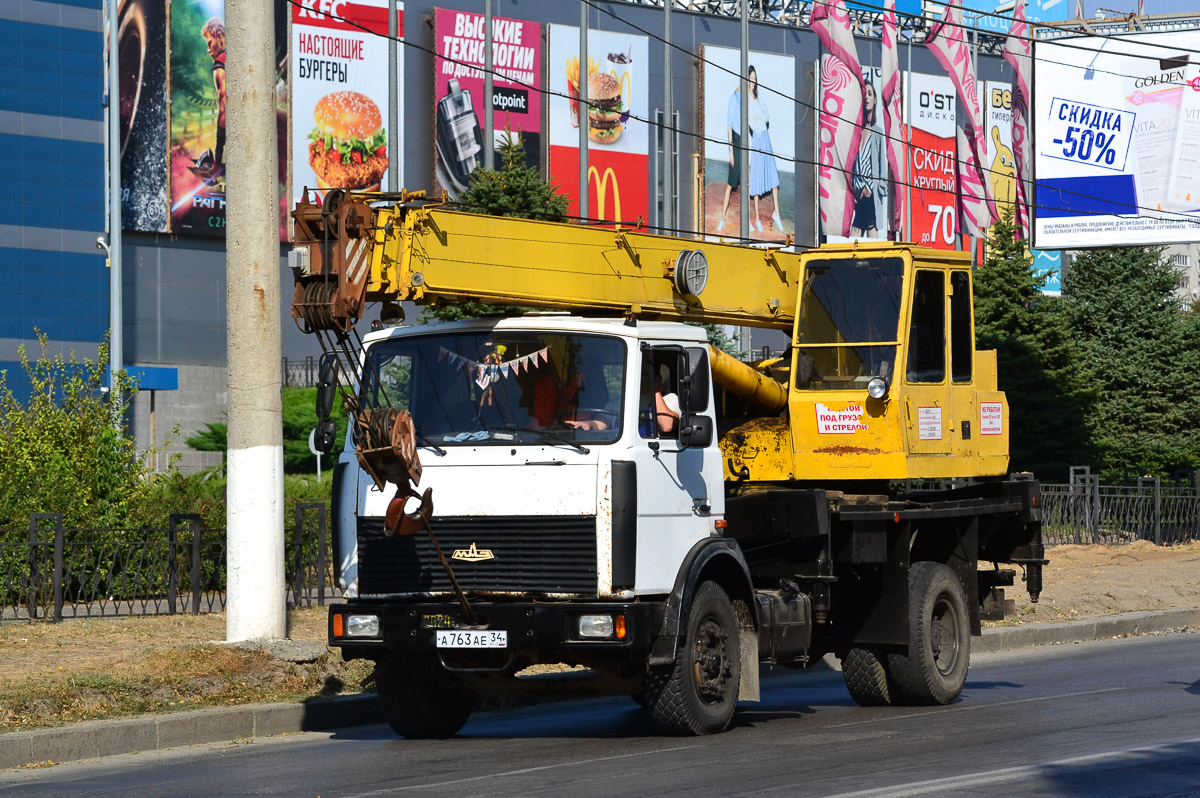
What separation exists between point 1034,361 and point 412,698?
3234 centimetres

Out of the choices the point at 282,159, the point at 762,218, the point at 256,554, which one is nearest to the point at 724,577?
the point at 256,554

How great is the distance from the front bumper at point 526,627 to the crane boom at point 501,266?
6.06ft

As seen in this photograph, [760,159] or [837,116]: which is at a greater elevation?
[837,116]

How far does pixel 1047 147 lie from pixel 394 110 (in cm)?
1637

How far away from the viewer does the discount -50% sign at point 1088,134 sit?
125 ft

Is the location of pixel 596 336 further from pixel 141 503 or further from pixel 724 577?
pixel 141 503

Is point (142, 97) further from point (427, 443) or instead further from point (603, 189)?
point (427, 443)

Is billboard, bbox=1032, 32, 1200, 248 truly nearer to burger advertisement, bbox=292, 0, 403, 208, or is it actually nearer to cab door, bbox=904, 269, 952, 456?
burger advertisement, bbox=292, 0, 403, 208

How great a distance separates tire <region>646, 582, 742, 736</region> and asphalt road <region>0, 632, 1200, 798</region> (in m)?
0.17

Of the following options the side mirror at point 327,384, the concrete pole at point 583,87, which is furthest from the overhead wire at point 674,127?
the side mirror at point 327,384

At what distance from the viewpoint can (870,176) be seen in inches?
2618

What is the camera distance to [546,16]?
58750 millimetres

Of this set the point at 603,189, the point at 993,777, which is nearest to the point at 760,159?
the point at 603,189

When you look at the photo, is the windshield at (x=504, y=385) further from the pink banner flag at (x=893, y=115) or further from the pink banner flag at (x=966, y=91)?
the pink banner flag at (x=966, y=91)
